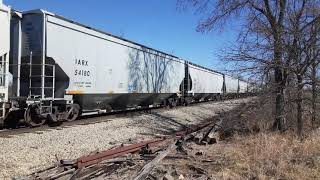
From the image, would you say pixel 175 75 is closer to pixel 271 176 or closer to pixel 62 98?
pixel 62 98

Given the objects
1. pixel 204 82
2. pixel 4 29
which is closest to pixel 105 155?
pixel 4 29

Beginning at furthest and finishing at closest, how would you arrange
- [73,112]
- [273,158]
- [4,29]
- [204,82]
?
[204,82]
[73,112]
[4,29]
[273,158]

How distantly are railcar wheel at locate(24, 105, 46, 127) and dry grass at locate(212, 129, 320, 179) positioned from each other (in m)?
6.70

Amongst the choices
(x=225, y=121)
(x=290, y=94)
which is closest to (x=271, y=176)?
(x=290, y=94)

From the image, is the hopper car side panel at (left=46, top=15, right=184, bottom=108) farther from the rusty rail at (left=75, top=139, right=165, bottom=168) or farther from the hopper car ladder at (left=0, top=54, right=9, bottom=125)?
the rusty rail at (left=75, top=139, right=165, bottom=168)

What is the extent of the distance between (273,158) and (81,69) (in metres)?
9.73

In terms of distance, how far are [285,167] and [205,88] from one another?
3052cm

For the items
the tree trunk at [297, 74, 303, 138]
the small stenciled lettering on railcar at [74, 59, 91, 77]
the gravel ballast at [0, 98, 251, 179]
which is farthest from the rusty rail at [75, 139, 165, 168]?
the small stenciled lettering on railcar at [74, 59, 91, 77]

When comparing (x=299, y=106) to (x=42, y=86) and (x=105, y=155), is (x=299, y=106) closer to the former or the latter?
(x=105, y=155)

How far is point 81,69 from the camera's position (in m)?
16.4

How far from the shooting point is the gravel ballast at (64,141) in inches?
328

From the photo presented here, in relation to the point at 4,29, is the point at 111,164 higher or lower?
lower

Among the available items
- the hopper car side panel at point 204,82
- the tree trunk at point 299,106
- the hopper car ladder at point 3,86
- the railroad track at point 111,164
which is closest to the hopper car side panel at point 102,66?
the hopper car ladder at point 3,86

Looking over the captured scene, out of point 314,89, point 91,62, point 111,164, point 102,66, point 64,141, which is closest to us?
point 111,164
